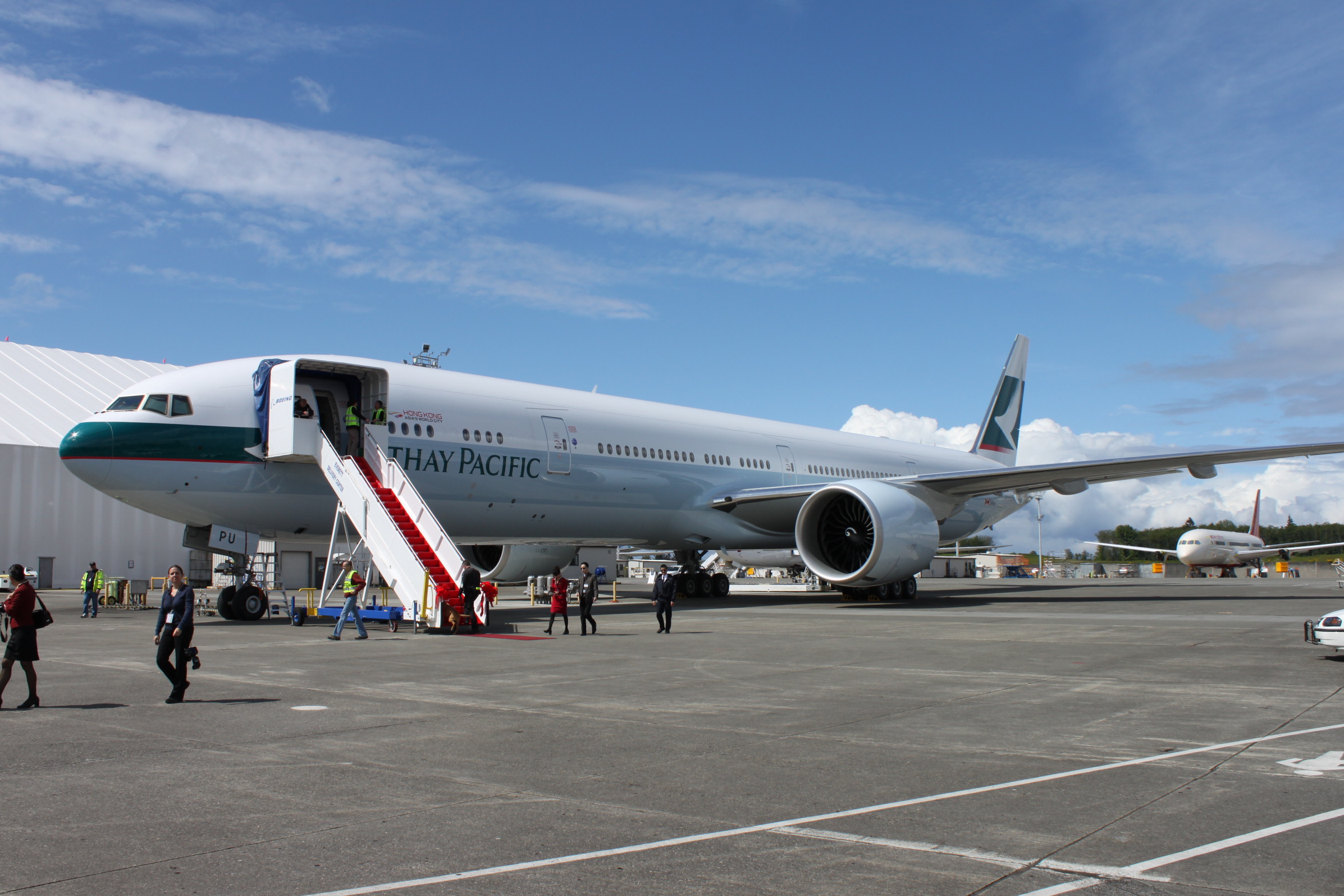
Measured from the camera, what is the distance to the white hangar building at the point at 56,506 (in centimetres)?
3550

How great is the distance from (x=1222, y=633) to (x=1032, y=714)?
28.5ft

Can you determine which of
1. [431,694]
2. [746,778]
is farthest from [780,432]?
[746,778]

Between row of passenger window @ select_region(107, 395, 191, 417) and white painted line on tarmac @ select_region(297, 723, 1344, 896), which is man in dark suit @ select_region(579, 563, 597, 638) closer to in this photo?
row of passenger window @ select_region(107, 395, 191, 417)

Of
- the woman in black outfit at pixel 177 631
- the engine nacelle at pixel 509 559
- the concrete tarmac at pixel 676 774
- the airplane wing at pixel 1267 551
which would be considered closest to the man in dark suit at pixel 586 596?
the concrete tarmac at pixel 676 774

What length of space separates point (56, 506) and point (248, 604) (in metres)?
23.5

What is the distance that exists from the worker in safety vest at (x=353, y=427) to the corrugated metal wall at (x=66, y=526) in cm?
2103

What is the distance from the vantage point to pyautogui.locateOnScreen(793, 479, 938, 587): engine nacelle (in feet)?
69.3

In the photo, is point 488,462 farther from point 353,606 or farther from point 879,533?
point 879,533

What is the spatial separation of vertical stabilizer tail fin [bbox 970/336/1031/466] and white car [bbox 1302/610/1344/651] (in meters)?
24.1

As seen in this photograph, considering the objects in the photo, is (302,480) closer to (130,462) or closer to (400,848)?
(130,462)

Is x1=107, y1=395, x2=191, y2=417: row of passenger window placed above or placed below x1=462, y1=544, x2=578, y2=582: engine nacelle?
above

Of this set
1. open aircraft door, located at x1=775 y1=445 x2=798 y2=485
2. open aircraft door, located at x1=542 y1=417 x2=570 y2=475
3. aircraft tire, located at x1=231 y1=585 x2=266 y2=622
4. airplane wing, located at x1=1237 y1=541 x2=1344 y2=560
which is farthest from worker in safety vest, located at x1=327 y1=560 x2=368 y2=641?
airplane wing, located at x1=1237 y1=541 x2=1344 y2=560

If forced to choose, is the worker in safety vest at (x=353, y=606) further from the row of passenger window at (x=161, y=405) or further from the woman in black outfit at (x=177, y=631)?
the woman in black outfit at (x=177, y=631)

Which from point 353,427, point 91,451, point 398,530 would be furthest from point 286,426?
point 91,451
